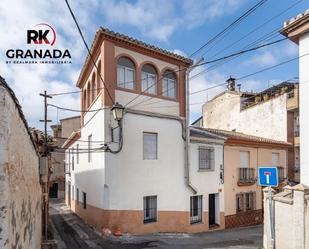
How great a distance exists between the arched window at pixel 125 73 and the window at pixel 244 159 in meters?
8.62

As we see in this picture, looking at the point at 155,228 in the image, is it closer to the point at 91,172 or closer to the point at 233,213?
the point at 91,172

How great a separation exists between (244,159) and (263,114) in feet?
23.7

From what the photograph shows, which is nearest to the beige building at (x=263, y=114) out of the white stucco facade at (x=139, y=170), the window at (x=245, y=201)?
the window at (x=245, y=201)

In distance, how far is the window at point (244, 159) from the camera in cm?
1820

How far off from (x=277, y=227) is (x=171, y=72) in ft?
29.4

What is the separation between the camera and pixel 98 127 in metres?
13.7

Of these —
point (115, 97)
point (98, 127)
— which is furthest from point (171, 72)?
point (98, 127)

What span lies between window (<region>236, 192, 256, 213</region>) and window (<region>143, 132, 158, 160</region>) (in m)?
6.91

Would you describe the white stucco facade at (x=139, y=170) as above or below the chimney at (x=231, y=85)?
below

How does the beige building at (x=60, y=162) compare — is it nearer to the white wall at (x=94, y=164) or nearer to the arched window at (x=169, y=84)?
the white wall at (x=94, y=164)

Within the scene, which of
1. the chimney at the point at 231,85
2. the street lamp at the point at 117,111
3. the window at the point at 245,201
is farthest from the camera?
the chimney at the point at 231,85

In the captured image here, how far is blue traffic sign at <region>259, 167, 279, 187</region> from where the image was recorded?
7.06 meters

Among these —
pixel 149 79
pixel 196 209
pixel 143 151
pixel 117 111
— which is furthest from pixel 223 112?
pixel 117 111

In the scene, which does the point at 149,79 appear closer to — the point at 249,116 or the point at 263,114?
the point at 263,114
